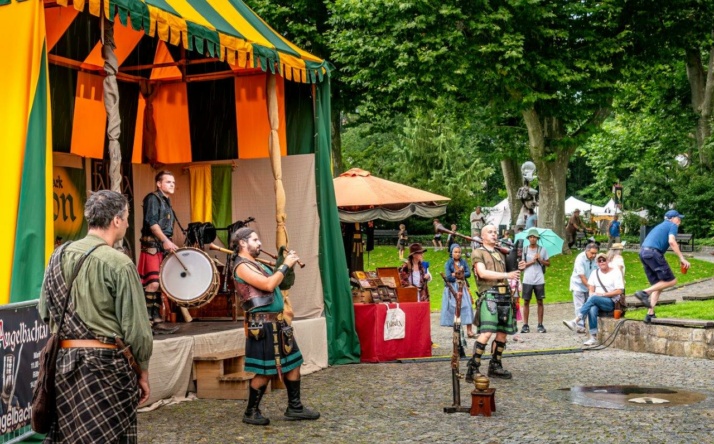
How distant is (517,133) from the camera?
3431 centimetres

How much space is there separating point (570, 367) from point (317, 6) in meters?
21.7

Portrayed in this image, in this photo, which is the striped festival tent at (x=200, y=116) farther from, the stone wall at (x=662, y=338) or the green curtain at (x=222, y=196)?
the stone wall at (x=662, y=338)

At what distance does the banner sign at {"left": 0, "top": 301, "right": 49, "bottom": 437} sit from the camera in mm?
6906

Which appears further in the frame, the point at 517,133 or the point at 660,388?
the point at 517,133

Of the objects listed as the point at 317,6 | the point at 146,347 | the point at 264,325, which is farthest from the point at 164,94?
the point at 317,6

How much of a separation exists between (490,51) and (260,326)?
1998 cm

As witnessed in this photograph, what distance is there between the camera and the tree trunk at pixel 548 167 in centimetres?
3088

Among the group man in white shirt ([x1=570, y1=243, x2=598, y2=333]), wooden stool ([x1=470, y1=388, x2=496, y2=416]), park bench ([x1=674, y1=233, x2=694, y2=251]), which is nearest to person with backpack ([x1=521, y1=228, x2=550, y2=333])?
man in white shirt ([x1=570, y1=243, x2=598, y2=333])

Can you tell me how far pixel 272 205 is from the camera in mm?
13609

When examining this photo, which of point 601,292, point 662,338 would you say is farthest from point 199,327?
point 601,292

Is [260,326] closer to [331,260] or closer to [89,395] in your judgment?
[89,395]

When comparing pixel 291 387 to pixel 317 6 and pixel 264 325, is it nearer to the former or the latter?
pixel 264 325

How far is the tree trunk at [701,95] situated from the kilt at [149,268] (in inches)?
1120

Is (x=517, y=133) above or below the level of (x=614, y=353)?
above
